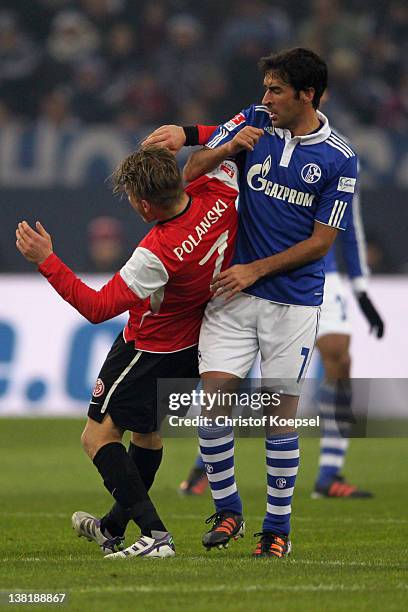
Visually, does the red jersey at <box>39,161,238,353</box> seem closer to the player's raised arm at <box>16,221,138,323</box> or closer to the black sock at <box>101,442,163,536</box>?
the player's raised arm at <box>16,221,138,323</box>

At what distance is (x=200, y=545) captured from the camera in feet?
21.6

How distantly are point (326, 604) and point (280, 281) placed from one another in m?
1.86

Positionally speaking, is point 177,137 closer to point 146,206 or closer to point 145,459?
point 146,206

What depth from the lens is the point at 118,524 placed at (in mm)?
6254

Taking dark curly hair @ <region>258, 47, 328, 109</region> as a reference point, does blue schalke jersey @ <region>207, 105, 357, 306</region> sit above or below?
below

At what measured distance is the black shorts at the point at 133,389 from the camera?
5.98m

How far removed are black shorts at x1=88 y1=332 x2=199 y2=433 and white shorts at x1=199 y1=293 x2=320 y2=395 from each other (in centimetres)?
21

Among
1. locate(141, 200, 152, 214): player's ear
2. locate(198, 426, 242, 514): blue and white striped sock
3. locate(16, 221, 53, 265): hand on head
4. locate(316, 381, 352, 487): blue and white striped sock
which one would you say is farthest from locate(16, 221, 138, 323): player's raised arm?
locate(316, 381, 352, 487): blue and white striped sock

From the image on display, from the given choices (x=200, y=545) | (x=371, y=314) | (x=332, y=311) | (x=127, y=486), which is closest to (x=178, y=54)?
(x=332, y=311)

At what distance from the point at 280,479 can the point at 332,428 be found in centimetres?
336

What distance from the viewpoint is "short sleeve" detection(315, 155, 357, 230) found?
6.00 meters

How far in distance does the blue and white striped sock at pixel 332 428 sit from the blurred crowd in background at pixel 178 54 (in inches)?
313

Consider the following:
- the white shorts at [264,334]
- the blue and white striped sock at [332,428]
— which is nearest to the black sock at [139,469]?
the white shorts at [264,334]

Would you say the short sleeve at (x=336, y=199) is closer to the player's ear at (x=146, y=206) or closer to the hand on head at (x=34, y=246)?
the player's ear at (x=146, y=206)
